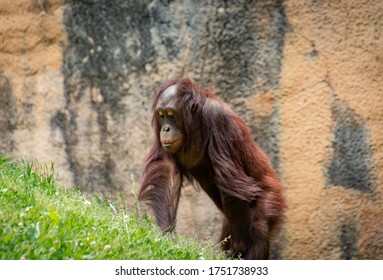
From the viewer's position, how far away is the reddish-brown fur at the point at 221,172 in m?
5.41

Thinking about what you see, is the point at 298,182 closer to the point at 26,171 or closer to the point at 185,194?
the point at 185,194

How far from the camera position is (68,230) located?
4156 mm

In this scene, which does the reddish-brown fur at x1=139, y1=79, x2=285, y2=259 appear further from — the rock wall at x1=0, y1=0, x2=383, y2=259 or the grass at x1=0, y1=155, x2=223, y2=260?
the rock wall at x1=0, y1=0, x2=383, y2=259

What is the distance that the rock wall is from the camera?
6582 mm

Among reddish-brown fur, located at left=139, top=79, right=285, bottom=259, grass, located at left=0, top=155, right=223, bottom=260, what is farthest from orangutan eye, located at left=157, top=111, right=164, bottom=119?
grass, located at left=0, top=155, right=223, bottom=260

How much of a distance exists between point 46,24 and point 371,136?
349 cm

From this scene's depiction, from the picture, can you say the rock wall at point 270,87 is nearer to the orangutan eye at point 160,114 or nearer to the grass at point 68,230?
the orangutan eye at point 160,114

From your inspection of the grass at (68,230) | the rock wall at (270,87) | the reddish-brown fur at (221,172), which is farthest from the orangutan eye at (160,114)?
the rock wall at (270,87)

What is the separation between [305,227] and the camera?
6.73 meters

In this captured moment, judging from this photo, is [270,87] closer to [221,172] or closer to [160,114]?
[160,114]

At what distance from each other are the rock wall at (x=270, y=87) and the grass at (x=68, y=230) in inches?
66.5

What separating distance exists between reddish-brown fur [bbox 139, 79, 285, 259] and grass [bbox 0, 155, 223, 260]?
0.42 meters

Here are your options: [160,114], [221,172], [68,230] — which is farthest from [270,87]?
[68,230]

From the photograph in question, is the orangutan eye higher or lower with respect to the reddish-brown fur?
higher
